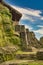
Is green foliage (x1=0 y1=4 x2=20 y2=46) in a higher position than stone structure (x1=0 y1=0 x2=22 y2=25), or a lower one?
lower

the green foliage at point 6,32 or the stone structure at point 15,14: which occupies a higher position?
the stone structure at point 15,14

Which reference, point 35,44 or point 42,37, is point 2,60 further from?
point 42,37

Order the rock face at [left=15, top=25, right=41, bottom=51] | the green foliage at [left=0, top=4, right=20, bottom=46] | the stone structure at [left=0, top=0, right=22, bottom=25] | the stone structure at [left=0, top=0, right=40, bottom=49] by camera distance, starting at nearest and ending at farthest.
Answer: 1. the green foliage at [left=0, top=4, right=20, bottom=46]
2. the rock face at [left=15, top=25, right=41, bottom=51]
3. the stone structure at [left=0, top=0, right=40, bottom=49]
4. the stone structure at [left=0, top=0, right=22, bottom=25]

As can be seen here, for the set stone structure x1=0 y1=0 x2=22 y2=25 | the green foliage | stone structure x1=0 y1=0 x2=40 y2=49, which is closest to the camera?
the green foliage

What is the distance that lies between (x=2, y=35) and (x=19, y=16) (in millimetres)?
13383

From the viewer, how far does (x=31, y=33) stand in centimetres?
5038

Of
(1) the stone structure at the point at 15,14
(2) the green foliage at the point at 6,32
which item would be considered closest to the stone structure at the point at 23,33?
(1) the stone structure at the point at 15,14

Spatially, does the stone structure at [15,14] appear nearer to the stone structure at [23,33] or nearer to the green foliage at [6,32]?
the stone structure at [23,33]

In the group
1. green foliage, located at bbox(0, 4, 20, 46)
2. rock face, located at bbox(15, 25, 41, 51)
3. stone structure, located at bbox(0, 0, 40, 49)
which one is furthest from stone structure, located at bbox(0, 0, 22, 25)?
green foliage, located at bbox(0, 4, 20, 46)

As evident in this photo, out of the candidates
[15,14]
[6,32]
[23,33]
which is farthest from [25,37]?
[15,14]

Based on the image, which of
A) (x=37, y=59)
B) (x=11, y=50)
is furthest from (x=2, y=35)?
(x=37, y=59)

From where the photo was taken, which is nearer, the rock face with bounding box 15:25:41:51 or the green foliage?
the green foliage

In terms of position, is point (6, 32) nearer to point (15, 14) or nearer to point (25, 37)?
point (25, 37)

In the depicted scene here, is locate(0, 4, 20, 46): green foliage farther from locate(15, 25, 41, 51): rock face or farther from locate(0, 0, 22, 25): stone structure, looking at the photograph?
locate(0, 0, 22, 25): stone structure
